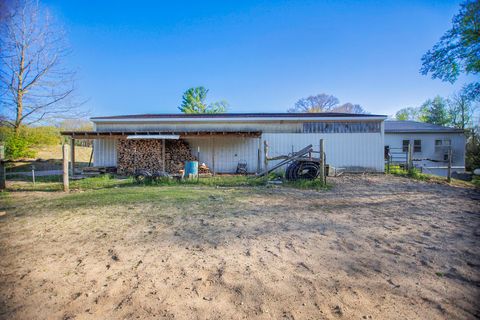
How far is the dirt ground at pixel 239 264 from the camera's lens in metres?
1.75

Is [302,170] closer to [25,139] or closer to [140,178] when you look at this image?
[140,178]

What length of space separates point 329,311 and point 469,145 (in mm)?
26064

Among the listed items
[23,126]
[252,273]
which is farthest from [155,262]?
[23,126]

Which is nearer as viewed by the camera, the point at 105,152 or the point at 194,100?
the point at 105,152

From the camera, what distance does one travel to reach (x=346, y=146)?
12.7m

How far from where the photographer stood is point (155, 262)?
2.46 m

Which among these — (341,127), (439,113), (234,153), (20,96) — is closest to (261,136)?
(234,153)

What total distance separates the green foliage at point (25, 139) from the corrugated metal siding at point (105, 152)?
5.30 meters

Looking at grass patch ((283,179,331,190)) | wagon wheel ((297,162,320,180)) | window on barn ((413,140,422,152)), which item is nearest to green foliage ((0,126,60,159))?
grass patch ((283,179,331,190))

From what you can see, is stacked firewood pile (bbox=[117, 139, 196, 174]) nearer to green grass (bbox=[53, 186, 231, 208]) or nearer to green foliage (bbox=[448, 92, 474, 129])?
green grass (bbox=[53, 186, 231, 208])

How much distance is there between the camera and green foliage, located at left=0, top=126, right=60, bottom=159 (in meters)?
13.9

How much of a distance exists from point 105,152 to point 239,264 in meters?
14.0

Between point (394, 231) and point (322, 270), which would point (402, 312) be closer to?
point (322, 270)

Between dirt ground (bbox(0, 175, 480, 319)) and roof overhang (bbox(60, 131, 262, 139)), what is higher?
roof overhang (bbox(60, 131, 262, 139))
